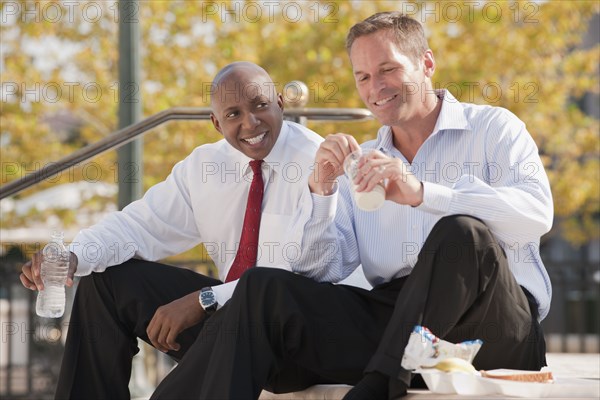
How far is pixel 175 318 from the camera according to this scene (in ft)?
12.5

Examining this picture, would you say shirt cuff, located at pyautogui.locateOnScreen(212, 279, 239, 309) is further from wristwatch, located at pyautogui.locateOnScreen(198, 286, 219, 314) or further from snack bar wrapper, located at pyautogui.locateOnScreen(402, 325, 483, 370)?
snack bar wrapper, located at pyautogui.locateOnScreen(402, 325, 483, 370)

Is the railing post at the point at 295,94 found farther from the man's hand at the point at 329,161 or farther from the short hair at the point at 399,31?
the man's hand at the point at 329,161

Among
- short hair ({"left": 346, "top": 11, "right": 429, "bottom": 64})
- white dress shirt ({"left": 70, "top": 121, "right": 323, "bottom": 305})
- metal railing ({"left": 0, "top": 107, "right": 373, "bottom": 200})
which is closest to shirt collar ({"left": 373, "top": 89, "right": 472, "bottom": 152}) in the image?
short hair ({"left": 346, "top": 11, "right": 429, "bottom": 64})

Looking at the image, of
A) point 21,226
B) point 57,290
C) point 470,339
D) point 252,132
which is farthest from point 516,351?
point 21,226

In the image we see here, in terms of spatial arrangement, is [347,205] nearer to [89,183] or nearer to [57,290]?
[57,290]

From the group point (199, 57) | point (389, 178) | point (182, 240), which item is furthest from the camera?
point (199, 57)

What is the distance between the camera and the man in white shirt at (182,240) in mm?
3895

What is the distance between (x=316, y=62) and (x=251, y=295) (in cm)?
801

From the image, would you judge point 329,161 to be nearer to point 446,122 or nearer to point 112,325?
point 446,122

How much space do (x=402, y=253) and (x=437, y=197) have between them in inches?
21.7

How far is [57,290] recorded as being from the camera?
417cm

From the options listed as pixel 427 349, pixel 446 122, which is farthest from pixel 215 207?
pixel 427 349

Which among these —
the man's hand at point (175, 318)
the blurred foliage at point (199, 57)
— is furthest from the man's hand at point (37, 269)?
the blurred foliage at point (199, 57)

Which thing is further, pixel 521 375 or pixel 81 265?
pixel 81 265
